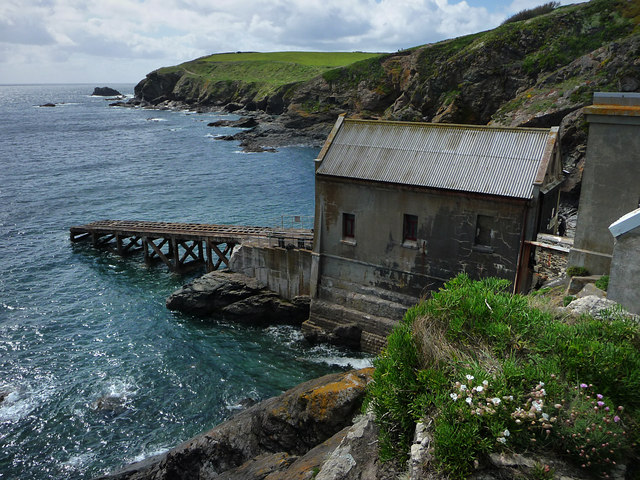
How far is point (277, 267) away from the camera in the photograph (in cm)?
3022

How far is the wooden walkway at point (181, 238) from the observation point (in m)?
→ 33.7

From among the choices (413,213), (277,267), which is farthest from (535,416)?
(277,267)

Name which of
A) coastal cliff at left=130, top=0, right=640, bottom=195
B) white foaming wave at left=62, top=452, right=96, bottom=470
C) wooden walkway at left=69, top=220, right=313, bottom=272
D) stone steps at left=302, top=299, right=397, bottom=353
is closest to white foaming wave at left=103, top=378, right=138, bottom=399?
white foaming wave at left=62, top=452, right=96, bottom=470

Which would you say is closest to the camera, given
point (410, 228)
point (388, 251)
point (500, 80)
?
point (410, 228)

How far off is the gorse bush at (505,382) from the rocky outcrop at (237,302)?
20.2 m

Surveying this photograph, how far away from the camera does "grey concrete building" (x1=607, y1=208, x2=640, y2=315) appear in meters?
12.6

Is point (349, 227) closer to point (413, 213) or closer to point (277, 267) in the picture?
point (413, 213)

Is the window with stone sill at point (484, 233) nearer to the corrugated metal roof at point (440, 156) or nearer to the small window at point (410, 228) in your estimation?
the corrugated metal roof at point (440, 156)

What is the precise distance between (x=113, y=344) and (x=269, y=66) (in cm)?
15534

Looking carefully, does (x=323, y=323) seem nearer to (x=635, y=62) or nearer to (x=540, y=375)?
(x=540, y=375)

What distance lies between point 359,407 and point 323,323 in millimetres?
14293

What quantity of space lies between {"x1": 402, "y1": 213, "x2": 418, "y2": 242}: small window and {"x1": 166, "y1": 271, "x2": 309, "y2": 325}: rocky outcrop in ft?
25.4

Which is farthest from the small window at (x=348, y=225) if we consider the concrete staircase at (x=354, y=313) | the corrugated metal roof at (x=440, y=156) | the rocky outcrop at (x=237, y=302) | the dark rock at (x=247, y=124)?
the dark rock at (x=247, y=124)

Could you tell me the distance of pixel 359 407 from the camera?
13641 millimetres
